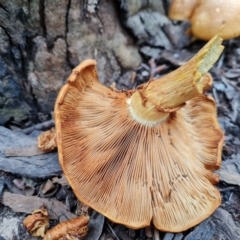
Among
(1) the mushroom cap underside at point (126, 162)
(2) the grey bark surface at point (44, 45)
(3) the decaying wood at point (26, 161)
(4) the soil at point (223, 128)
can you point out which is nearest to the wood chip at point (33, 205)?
(4) the soil at point (223, 128)

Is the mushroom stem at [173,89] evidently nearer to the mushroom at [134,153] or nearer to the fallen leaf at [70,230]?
the mushroom at [134,153]

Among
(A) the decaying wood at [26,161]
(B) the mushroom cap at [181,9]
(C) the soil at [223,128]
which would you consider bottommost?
(C) the soil at [223,128]

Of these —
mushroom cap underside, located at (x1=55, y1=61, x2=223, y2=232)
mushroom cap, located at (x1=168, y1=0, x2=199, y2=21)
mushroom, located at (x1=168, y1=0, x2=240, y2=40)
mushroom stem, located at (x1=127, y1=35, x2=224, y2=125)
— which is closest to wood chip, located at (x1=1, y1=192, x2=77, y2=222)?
mushroom cap underside, located at (x1=55, y1=61, x2=223, y2=232)

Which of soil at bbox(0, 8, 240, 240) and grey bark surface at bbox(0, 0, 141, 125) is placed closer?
soil at bbox(0, 8, 240, 240)

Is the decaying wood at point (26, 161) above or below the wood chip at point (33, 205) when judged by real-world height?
above

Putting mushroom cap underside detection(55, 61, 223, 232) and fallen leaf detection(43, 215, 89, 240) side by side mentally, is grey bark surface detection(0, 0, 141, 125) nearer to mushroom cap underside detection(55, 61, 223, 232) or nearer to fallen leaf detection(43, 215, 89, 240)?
mushroom cap underside detection(55, 61, 223, 232)

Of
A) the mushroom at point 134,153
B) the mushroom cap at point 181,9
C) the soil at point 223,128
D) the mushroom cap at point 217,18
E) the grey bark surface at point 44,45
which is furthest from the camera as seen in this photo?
the mushroom cap at point 181,9

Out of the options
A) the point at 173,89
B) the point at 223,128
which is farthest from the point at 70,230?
the point at 223,128

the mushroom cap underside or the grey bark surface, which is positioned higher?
A: the grey bark surface
